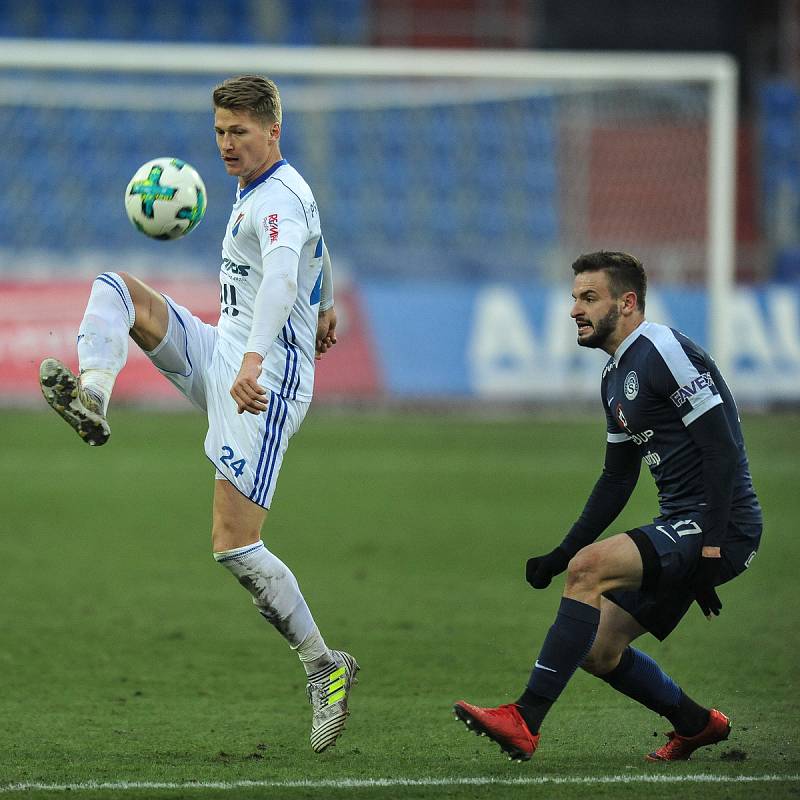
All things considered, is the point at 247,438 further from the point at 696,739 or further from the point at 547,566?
the point at 696,739

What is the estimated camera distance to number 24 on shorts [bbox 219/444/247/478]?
5340mm

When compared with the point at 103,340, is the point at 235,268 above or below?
above

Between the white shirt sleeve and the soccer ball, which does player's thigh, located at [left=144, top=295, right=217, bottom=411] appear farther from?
the white shirt sleeve

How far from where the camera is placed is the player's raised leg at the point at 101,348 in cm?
511

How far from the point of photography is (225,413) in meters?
5.47

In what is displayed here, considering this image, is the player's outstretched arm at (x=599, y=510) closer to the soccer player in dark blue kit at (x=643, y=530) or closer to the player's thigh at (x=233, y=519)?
the soccer player in dark blue kit at (x=643, y=530)

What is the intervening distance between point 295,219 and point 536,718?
199cm

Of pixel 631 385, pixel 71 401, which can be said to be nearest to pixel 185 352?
pixel 71 401

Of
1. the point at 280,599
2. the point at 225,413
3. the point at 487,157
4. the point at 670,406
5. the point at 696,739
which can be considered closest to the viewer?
the point at 670,406

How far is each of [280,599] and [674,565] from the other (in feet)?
4.81

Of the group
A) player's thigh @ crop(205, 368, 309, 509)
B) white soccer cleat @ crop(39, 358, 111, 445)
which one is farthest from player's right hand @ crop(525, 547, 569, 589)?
white soccer cleat @ crop(39, 358, 111, 445)

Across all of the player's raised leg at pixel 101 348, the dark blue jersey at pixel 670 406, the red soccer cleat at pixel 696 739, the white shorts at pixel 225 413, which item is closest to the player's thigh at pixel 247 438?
the white shorts at pixel 225 413

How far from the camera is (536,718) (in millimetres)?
4879

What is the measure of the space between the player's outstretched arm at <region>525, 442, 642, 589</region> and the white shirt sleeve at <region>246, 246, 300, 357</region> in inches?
49.6
